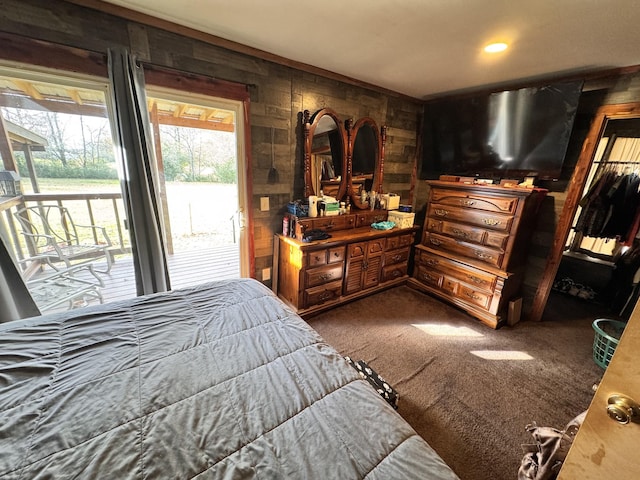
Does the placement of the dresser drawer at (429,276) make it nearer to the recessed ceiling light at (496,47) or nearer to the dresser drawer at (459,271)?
the dresser drawer at (459,271)

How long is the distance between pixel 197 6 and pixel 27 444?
82.5 inches

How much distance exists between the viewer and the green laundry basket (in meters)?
1.90

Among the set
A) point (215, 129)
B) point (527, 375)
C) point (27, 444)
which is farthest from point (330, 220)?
point (27, 444)

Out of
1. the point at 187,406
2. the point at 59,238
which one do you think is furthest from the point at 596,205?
the point at 59,238

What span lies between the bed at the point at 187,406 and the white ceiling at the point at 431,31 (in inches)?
70.8

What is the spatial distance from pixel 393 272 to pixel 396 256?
203 mm

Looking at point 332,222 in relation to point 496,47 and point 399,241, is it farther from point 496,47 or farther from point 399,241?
point 496,47

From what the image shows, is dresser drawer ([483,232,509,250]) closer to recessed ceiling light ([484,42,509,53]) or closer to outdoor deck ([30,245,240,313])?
recessed ceiling light ([484,42,509,53])

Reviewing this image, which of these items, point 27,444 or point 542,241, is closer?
point 27,444

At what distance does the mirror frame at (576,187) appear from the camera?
2.03m

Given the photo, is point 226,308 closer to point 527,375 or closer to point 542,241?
point 527,375

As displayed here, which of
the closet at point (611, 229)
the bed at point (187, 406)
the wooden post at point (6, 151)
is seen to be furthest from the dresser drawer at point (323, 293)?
the closet at point (611, 229)

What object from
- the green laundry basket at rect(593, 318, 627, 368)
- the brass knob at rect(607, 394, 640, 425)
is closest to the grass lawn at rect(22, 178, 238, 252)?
the brass knob at rect(607, 394, 640, 425)

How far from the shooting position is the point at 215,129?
2.13 meters
